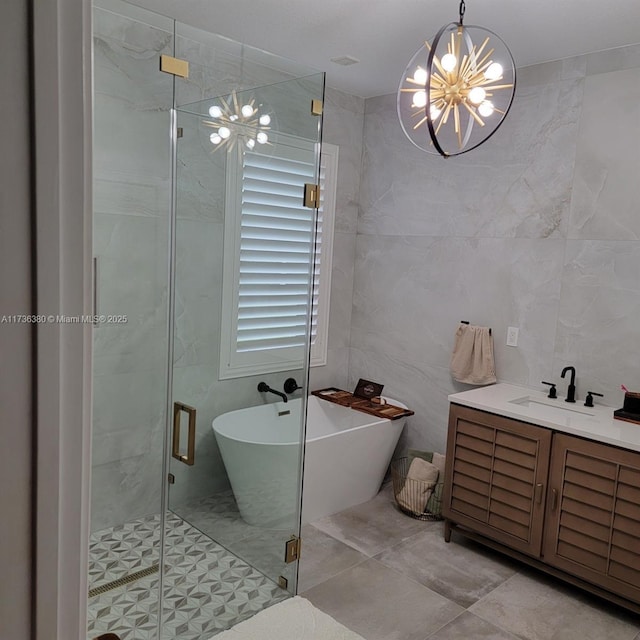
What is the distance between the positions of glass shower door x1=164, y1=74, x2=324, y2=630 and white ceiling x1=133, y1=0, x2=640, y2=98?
0.59 m

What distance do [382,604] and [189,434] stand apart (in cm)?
124

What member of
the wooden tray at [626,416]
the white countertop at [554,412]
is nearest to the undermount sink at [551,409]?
the white countertop at [554,412]

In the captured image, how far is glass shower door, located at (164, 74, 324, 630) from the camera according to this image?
92.7 inches

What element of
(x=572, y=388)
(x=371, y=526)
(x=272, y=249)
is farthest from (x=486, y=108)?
(x=371, y=526)

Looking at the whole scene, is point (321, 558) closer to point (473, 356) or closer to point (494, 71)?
point (473, 356)

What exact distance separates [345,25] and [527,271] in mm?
1721

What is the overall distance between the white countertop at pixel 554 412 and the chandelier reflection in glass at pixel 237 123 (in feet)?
5.69

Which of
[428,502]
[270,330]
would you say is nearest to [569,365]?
[428,502]

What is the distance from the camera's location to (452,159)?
12.7ft

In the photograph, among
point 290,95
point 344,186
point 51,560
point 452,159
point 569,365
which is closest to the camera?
point 51,560

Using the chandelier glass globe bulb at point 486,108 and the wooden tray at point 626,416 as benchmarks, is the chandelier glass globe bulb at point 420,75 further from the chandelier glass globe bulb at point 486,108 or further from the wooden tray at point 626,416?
the wooden tray at point 626,416

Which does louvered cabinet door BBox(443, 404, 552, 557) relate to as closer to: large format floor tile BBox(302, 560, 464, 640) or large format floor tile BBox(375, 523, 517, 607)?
large format floor tile BBox(375, 523, 517, 607)

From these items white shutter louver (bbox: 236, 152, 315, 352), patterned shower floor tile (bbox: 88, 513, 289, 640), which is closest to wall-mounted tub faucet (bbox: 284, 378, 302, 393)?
white shutter louver (bbox: 236, 152, 315, 352)

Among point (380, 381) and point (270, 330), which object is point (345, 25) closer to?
point (270, 330)
